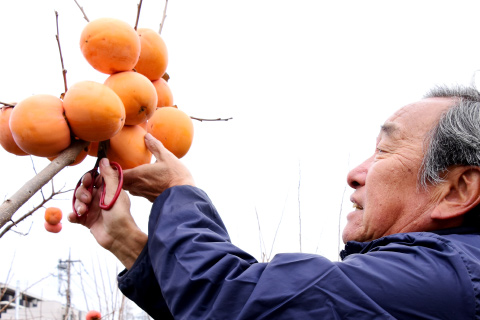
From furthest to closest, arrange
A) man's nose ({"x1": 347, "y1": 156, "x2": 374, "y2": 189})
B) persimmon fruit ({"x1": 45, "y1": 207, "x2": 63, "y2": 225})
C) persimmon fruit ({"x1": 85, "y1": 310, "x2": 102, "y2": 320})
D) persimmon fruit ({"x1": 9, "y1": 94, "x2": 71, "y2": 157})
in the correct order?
persimmon fruit ({"x1": 85, "y1": 310, "x2": 102, "y2": 320})
persimmon fruit ({"x1": 45, "y1": 207, "x2": 63, "y2": 225})
man's nose ({"x1": 347, "y1": 156, "x2": 374, "y2": 189})
persimmon fruit ({"x1": 9, "y1": 94, "x2": 71, "y2": 157})

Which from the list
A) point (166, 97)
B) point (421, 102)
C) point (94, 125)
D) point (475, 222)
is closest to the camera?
point (94, 125)

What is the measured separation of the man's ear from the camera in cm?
130

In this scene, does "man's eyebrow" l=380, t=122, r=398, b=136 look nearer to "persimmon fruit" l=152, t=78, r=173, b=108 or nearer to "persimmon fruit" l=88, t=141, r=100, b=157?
"persimmon fruit" l=152, t=78, r=173, b=108

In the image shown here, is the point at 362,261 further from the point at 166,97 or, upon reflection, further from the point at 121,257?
the point at 166,97

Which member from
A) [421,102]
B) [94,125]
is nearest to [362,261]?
[421,102]

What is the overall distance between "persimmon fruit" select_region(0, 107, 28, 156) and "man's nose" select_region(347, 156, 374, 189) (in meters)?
1.06

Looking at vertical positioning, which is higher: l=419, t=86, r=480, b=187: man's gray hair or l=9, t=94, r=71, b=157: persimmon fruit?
l=9, t=94, r=71, b=157: persimmon fruit

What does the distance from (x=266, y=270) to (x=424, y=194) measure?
589 mm

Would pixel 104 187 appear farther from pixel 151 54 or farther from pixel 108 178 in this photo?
pixel 151 54

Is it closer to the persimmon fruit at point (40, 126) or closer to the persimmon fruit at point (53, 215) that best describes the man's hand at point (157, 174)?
the persimmon fruit at point (40, 126)

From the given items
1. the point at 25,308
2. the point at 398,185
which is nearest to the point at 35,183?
the point at 398,185

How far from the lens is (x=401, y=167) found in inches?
55.2

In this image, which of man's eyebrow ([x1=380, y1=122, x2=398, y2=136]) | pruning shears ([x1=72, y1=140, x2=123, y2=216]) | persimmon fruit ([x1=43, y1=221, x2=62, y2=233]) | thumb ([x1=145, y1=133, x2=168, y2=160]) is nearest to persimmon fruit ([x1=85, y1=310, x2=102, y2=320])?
persimmon fruit ([x1=43, y1=221, x2=62, y2=233])

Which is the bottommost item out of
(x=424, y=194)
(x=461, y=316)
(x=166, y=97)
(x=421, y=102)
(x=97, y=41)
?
(x=461, y=316)
